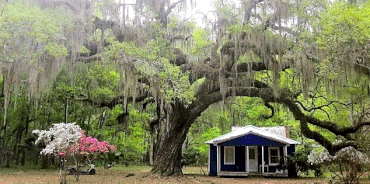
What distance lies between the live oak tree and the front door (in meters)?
5.86

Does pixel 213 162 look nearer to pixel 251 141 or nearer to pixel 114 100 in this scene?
pixel 251 141

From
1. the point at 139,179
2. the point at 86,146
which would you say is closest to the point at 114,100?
the point at 86,146

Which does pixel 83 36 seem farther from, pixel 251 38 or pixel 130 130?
pixel 130 130

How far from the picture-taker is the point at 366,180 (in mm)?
12344

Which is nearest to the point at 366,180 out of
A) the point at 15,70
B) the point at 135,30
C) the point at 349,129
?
the point at 349,129

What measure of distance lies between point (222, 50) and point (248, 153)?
25.7 ft

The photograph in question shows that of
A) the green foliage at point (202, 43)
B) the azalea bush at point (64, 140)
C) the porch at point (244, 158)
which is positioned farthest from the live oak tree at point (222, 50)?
the porch at point (244, 158)

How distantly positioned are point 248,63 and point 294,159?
23.5ft

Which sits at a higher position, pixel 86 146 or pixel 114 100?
pixel 114 100

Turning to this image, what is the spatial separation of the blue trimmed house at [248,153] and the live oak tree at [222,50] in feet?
12.7

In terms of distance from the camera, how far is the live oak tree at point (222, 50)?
34.3ft

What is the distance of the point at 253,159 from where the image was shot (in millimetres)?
20047

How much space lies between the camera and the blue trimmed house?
1791 cm

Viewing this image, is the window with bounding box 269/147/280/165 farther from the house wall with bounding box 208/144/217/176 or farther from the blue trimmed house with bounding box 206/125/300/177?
the house wall with bounding box 208/144/217/176
